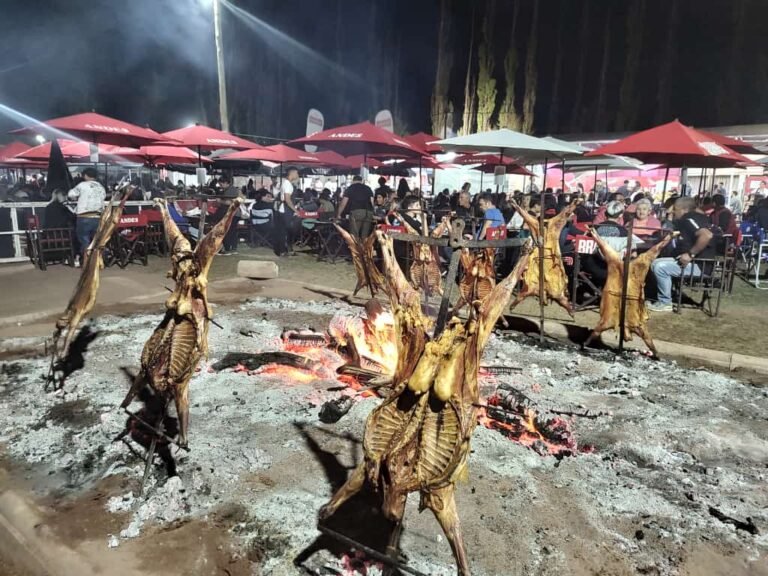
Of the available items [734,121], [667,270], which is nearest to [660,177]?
[734,121]

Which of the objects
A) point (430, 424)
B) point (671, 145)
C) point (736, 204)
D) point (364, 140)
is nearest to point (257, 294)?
point (364, 140)

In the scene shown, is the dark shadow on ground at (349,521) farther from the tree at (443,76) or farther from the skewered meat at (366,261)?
the tree at (443,76)

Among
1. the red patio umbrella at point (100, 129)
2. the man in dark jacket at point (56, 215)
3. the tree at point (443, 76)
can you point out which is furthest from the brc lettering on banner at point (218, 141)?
the tree at point (443, 76)

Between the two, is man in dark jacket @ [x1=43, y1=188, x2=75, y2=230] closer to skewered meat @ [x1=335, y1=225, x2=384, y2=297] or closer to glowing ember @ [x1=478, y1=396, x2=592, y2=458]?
skewered meat @ [x1=335, y1=225, x2=384, y2=297]

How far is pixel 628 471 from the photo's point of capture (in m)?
4.07

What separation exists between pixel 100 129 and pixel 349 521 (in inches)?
429

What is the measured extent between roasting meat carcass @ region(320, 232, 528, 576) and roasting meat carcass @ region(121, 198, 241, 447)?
1.66 meters

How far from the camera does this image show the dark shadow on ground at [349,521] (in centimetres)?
308

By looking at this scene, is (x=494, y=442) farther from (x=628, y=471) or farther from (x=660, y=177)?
(x=660, y=177)

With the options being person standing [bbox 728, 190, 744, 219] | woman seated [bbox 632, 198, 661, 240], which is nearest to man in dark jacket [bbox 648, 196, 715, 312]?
woman seated [bbox 632, 198, 661, 240]

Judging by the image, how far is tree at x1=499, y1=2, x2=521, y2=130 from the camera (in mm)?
26984

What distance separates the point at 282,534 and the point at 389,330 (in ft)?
10.1

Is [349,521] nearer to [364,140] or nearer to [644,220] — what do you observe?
[644,220]

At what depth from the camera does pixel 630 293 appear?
641 centimetres
